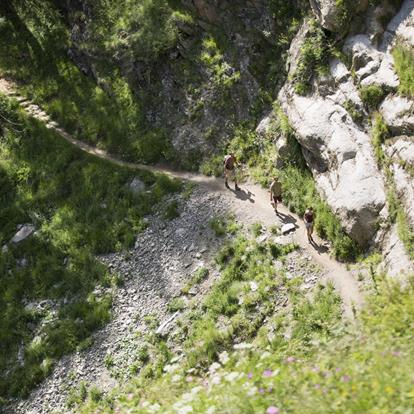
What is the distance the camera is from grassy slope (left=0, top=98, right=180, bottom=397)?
2058 centimetres

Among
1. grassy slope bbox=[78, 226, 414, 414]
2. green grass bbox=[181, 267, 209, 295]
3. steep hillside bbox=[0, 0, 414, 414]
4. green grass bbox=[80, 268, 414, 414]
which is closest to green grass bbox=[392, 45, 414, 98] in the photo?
steep hillside bbox=[0, 0, 414, 414]

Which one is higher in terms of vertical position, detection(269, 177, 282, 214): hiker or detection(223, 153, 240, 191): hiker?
detection(223, 153, 240, 191): hiker

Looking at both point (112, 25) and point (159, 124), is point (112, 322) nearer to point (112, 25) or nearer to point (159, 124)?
point (159, 124)

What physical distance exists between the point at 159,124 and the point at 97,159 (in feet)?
12.2

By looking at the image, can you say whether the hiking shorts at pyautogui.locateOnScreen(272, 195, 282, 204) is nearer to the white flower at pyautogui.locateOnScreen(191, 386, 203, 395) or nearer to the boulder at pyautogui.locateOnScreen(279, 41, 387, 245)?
the boulder at pyautogui.locateOnScreen(279, 41, 387, 245)

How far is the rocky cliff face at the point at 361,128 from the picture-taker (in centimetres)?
1692

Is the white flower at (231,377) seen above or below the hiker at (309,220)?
above

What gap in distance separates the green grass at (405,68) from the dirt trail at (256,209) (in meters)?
5.87

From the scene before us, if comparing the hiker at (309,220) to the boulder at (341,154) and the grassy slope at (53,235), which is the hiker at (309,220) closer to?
the boulder at (341,154)

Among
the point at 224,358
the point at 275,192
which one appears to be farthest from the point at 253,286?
the point at 224,358

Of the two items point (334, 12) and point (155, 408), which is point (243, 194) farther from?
point (155, 408)

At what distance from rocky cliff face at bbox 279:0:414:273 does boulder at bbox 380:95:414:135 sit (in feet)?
0.10

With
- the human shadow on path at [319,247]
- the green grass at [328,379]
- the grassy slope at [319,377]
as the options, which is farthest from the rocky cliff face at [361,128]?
the green grass at [328,379]

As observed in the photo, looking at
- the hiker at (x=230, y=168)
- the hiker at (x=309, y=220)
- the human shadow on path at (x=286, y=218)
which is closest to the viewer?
the hiker at (x=309, y=220)
